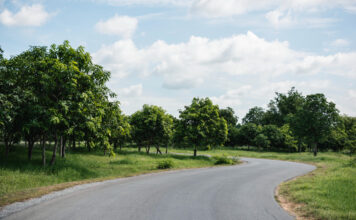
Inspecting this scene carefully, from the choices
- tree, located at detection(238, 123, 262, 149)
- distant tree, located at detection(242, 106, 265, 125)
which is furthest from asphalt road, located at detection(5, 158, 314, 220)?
distant tree, located at detection(242, 106, 265, 125)

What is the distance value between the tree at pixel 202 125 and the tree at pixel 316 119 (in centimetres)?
1915

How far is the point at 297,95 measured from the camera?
311 feet

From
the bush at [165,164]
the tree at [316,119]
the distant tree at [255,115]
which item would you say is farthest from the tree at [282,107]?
the bush at [165,164]

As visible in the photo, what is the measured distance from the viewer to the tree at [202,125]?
33.2 metres

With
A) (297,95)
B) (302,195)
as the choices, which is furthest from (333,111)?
(297,95)

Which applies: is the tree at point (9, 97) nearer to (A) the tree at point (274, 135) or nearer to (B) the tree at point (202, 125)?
(B) the tree at point (202, 125)

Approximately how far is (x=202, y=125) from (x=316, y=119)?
23168 mm

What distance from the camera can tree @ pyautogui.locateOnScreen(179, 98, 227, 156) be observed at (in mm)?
33188

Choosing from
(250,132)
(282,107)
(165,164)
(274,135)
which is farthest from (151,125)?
(282,107)

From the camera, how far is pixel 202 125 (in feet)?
108

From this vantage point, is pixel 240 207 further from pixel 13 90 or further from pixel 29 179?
pixel 13 90

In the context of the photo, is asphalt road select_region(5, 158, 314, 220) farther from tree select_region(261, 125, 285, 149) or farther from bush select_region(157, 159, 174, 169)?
tree select_region(261, 125, 285, 149)

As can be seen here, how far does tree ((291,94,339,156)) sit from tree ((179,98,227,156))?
62.8 ft

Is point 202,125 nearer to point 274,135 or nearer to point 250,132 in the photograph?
point 274,135
